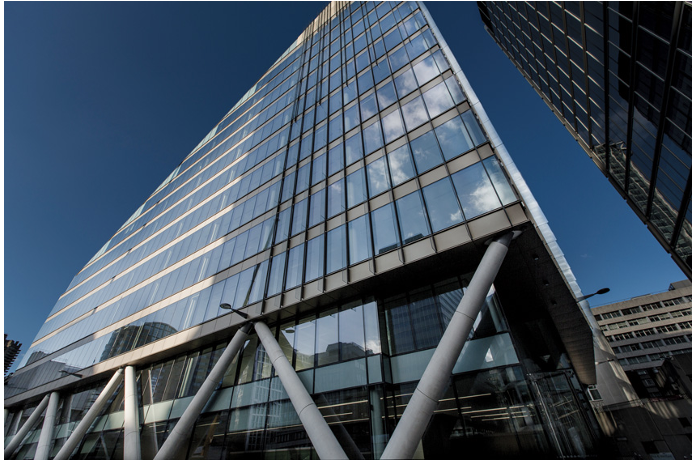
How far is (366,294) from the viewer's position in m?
14.8

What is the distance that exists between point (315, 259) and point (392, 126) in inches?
372

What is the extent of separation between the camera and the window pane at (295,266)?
16219mm

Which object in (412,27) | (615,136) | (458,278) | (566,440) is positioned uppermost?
(412,27)

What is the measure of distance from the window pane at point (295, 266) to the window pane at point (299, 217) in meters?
1.32

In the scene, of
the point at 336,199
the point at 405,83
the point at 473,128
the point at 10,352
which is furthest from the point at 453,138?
the point at 10,352

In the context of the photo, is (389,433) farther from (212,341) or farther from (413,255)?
(212,341)

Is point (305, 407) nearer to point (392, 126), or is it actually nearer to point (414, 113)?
point (392, 126)

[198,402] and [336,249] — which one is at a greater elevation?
[336,249]

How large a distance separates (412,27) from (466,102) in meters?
12.0

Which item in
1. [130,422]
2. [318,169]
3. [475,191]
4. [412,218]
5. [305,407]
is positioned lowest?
[305,407]

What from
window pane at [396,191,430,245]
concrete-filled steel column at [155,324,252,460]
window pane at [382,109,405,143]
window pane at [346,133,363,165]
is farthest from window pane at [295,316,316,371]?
window pane at [382,109,405,143]

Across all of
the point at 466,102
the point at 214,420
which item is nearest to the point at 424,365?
the point at 214,420

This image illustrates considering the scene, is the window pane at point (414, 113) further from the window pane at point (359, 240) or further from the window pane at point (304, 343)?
the window pane at point (304, 343)

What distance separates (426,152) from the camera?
15.9 metres
